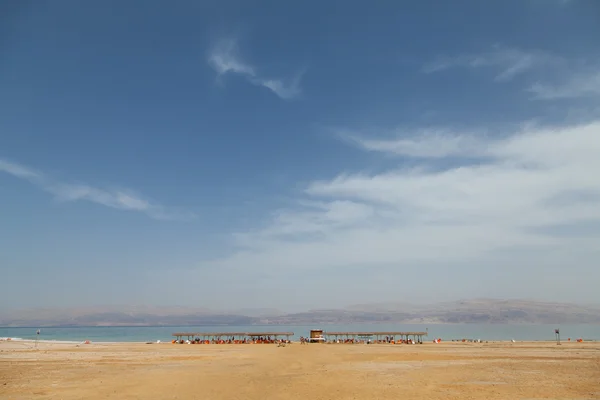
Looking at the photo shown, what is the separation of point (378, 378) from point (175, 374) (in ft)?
39.3

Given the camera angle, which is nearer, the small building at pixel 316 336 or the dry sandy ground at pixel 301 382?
the dry sandy ground at pixel 301 382

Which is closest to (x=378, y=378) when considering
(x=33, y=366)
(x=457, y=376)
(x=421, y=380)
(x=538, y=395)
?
(x=421, y=380)

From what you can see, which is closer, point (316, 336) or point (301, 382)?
point (301, 382)

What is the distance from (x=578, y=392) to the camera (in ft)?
58.2

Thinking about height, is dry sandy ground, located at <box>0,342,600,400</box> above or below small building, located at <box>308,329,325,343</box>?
above

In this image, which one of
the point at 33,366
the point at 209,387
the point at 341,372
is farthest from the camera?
the point at 33,366

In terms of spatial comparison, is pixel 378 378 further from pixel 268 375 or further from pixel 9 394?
pixel 9 394

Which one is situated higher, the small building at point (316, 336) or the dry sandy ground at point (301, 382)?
the dry sandy ground at point (301, 382)

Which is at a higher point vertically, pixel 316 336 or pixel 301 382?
pixel 301 382

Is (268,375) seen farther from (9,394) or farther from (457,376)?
(9,394)

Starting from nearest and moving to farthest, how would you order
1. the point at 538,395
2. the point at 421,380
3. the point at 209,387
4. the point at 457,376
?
the point at 538,395 < the point at 209,387 < the point at 421,380 < the point at 457,376

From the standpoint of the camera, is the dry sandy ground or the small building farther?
the small building

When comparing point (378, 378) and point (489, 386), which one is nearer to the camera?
point (489, 386)

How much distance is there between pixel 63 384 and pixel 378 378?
16.4 m
